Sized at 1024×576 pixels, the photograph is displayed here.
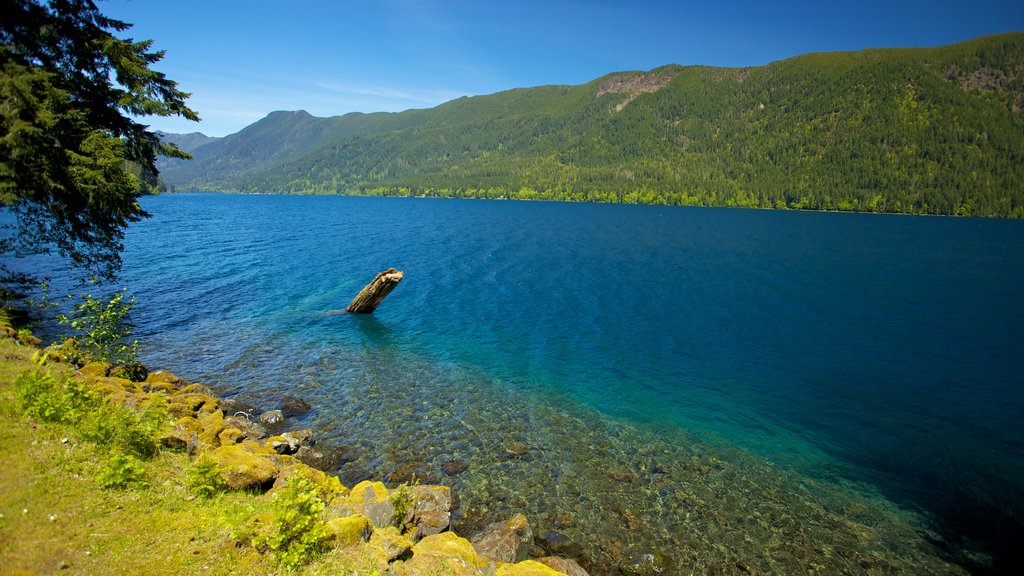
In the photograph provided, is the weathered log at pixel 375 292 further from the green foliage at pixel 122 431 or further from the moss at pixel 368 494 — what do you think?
the green foliage at pixel 122 431

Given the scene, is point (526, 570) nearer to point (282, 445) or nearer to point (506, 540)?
point (506, 540)

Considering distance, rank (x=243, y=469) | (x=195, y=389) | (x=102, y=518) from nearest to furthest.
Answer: (x=102, y=518)
(x=243, y=469)
(x=195, y=389)

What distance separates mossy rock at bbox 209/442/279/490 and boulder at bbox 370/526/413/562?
4.44 metres

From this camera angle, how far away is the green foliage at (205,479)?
11.6 metres

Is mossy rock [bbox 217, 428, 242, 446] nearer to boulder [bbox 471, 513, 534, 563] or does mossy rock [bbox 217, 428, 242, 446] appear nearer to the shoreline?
the shoreline

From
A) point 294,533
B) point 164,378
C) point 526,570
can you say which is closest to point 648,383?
point 526,570

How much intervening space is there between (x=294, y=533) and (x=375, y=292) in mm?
31300

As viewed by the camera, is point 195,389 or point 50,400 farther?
point 195,389

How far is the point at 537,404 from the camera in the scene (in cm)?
2531

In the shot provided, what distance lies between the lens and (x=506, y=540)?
47.0 feet

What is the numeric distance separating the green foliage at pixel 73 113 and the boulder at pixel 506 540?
76.1ft

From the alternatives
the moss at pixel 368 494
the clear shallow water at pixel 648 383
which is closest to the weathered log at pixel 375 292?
the clear shallow water at pixel 648 383

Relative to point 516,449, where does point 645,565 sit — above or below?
below

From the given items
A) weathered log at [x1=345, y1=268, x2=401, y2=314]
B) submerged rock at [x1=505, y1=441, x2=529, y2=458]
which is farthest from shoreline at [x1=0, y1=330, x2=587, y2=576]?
weathered log at [x1=345, y1=268, x2=401, y2=314]
